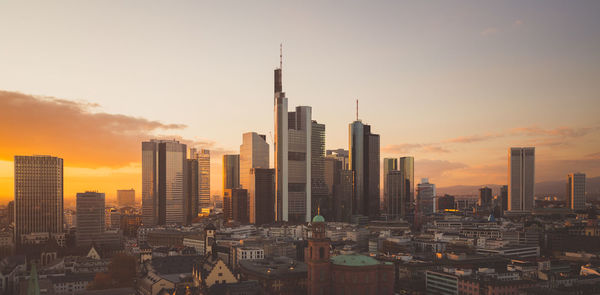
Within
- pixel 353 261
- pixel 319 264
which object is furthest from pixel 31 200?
pixel 353 261

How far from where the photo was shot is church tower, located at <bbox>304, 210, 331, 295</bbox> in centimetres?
9275

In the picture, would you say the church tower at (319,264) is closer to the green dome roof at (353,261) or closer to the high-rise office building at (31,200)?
the green dome roof at (353,261)

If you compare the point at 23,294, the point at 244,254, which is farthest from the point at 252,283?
the point at 244,254

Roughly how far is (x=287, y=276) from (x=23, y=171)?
142832 mm

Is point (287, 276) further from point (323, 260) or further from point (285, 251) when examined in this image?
point (285, 251)

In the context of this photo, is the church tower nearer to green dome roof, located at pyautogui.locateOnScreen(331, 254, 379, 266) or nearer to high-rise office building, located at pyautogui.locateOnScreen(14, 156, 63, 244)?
green dome roof, located at pyautogui.locateOnScreen(331, 254, 379, 266)

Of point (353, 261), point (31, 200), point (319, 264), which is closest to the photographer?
point (319, 264)

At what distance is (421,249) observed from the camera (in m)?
184

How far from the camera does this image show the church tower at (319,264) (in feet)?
304

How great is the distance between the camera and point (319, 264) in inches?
3669

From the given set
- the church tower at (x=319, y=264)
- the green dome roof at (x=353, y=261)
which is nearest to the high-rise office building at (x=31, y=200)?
the church tower at (x=319, y=264)

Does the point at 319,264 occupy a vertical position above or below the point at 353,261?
below

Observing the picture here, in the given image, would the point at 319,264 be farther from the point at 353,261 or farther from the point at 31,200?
the point at 31,200

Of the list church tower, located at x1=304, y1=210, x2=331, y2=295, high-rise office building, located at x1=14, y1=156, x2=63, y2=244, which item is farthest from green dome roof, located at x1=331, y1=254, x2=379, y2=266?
high-rise office building, located at x1=14, y1=156, x2=63, y2=244
